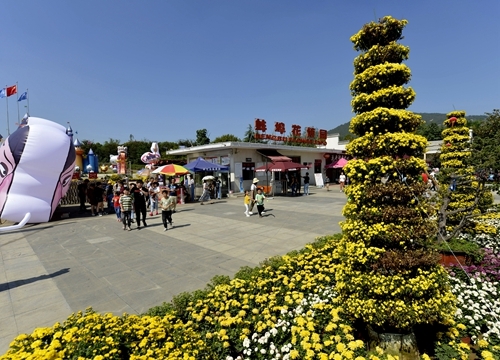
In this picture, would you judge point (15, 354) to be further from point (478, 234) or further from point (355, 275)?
point (478, 234)

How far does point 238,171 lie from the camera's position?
2064 centimetres

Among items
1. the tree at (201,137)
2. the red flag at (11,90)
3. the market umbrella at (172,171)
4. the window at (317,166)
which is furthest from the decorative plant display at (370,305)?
the tree at (201,137)

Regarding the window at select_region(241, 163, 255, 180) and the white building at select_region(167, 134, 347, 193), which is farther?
the window at select_region(241, 163, 255, 180)

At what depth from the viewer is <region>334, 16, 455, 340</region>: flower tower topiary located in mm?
2828

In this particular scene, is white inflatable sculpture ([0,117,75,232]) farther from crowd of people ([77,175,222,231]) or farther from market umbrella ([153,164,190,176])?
market umbrella ([153,164,190,176])

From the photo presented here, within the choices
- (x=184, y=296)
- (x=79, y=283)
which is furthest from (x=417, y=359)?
(x=79, y=283)

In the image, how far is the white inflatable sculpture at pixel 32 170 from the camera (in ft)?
29.3

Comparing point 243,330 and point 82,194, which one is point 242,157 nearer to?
point 82,194

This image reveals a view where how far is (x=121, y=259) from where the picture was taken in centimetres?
664

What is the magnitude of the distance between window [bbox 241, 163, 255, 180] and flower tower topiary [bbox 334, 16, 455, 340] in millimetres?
17843

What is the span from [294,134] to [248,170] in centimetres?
790

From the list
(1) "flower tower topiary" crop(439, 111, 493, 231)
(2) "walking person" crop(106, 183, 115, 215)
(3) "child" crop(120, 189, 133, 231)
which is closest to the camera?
(1) "flower tower topiary" crop(439, 111, 493, 231)

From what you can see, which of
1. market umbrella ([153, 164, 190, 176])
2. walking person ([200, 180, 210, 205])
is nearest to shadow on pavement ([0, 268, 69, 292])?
market umbrella ([153, 164, 190, 176])

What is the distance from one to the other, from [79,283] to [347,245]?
5.13 metres
